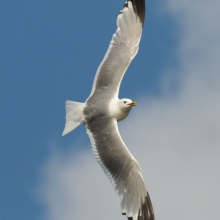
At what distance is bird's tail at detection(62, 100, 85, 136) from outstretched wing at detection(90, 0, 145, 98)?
1.53 ft

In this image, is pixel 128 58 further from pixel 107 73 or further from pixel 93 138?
pixel 93 138

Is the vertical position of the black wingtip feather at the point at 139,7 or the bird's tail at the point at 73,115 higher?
the black wingtip feather at the point at 139,7

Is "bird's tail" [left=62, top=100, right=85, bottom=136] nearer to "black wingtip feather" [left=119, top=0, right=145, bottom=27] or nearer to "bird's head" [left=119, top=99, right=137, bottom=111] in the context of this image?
"bird's head" [left=119, top=99, right=137, bottom=111]

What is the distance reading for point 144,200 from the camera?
9.69 m

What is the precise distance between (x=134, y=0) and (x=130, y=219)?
5143 millimetres

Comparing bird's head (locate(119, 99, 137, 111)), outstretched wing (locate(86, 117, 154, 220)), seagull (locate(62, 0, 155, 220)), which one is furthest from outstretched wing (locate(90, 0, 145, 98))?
outstretched wing (locate(86, 117, 154, 220))

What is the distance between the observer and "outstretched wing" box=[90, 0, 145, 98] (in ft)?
33.9

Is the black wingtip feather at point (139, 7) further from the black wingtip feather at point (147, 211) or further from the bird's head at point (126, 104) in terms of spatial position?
the black wingtip feather at point (147, 211)

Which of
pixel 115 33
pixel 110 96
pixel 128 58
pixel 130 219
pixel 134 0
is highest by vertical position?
pixel 134 0

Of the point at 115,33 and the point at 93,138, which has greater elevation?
the point at 115,33

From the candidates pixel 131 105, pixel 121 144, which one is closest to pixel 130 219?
pixel 121 144

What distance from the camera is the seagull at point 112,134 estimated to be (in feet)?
31.0

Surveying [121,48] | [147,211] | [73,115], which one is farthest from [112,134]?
[121,48]

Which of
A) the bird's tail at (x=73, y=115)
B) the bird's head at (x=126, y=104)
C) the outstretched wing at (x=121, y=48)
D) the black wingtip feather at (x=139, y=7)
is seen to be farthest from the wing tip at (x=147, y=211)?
the black wingtip feather at (x=139, y=7)
